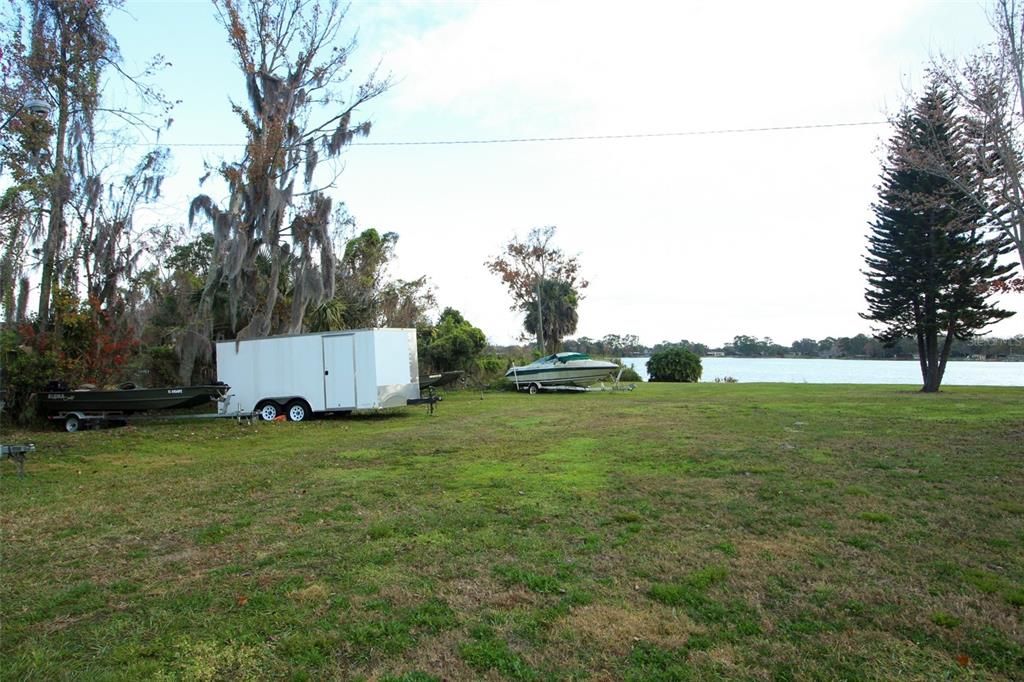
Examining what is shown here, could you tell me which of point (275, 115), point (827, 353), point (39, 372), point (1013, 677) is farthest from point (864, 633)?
point (827, 353)

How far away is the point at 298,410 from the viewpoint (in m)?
14.1

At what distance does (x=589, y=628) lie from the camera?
2.98 m

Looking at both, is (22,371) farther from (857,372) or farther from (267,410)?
(857,372)

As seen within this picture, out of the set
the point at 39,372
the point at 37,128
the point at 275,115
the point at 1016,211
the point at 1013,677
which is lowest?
the point at 1013,677

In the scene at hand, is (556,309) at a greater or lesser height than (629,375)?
greater

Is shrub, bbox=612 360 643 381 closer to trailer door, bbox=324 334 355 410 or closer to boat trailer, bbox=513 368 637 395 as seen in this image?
boat trailer, bbox=513 368 637 395

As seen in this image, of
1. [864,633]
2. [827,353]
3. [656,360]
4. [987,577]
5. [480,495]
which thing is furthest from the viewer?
[827,353]

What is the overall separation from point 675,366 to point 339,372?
20.5 metres

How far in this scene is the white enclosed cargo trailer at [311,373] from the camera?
44.8ft

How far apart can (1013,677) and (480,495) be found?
4.11 meters

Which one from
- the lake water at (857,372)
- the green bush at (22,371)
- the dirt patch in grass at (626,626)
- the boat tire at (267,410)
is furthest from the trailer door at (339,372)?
the lake water at (857,372)

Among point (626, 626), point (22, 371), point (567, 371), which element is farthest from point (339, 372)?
point (626, 626)

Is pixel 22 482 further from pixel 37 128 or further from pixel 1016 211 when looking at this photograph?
pixel 1016 211

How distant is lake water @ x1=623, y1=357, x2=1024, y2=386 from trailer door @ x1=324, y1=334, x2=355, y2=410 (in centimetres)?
1999
